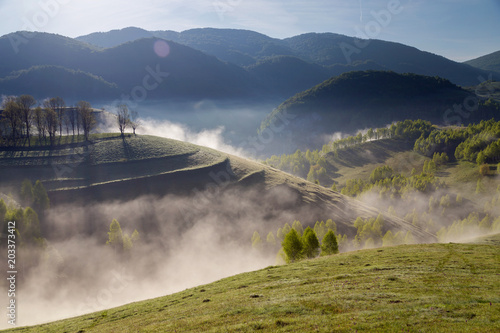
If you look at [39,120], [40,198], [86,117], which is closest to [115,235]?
[40,198]

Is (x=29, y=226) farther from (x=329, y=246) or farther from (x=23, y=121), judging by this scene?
Answer: (x=329, y=246)

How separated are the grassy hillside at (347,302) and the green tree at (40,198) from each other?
2964 inches

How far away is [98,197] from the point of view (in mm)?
115688

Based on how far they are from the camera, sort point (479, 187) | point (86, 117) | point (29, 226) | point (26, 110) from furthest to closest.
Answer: point (479, 187) → point (86, 117) → point (26, 110) → point (29, 226)

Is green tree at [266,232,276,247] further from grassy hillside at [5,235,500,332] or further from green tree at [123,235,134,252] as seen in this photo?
grassy hillside at [5,235,500,332]

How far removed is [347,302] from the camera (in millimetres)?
27234

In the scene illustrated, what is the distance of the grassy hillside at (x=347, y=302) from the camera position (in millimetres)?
22438

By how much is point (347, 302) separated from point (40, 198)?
116378mm

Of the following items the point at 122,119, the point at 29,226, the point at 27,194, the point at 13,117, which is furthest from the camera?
the point at 122,119

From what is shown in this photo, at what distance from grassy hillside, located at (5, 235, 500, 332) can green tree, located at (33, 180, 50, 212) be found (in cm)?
7528

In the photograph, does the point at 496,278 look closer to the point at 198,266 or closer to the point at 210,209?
the point at 198,266

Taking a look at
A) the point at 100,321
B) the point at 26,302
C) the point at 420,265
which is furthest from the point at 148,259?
the point at 420,265

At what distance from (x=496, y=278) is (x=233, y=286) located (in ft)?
113

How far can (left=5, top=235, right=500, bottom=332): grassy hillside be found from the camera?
73.6 ft
